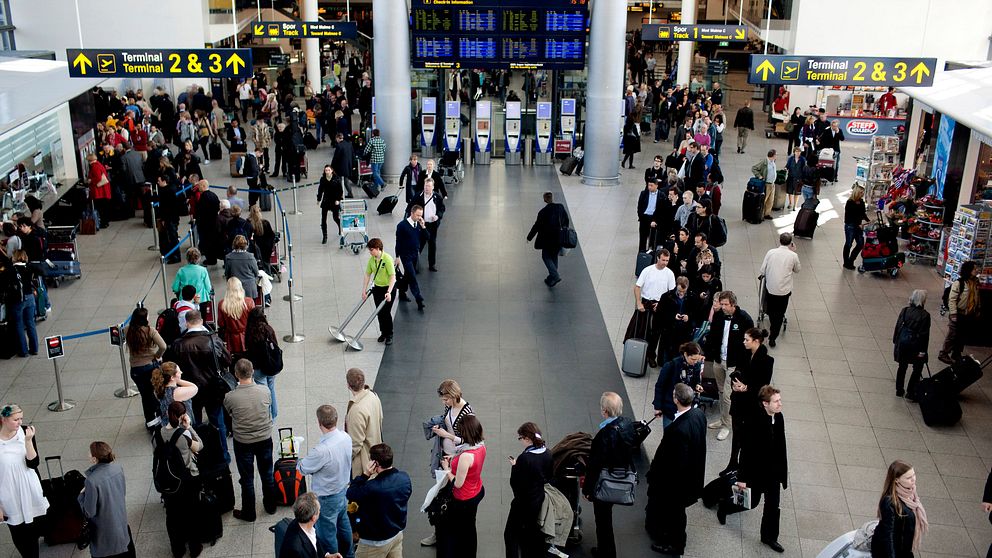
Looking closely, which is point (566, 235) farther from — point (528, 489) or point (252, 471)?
point (528, 489)

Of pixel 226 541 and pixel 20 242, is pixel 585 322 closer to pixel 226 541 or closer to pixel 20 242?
pixel 226 541

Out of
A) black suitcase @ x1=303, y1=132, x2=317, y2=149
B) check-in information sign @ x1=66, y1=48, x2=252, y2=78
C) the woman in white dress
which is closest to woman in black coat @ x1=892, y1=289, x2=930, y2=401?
the woman in white dress

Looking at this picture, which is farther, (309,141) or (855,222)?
(309,141)

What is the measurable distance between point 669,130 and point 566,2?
7.84 metres

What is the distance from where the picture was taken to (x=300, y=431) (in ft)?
31.7

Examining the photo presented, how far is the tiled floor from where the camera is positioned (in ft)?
27.6

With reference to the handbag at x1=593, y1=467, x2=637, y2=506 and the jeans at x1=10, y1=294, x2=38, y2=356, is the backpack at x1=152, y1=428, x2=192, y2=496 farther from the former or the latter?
the jeans at x1=10, y1=294, x2=38, y2=356

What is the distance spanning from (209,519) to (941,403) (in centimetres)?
777

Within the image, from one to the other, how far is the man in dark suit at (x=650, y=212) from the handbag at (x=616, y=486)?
795 cm

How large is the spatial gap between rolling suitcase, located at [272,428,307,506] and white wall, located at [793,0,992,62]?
22340 mm

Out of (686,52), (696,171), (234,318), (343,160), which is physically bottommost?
(234,318)

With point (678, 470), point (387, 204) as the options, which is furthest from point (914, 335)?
point (387, 204)

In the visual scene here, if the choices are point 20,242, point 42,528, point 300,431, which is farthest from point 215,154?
point 42,528

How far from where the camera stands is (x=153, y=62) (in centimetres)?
1498
